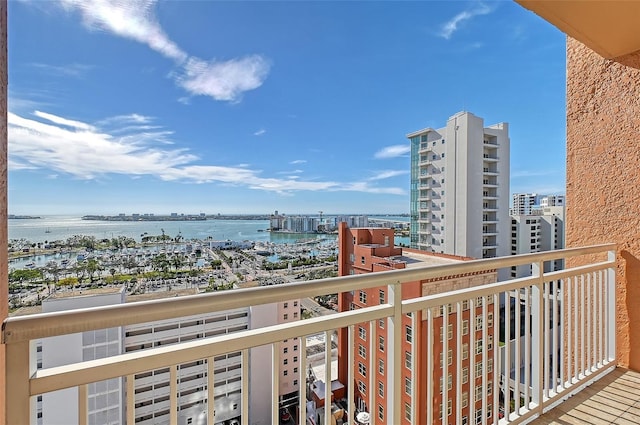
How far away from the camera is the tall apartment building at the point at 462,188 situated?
57.1ft

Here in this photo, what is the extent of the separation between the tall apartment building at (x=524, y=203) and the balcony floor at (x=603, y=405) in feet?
63.9

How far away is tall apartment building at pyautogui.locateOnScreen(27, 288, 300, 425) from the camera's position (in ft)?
2.95

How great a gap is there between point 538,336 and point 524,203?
2261cm

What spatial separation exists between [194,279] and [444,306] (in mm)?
2504

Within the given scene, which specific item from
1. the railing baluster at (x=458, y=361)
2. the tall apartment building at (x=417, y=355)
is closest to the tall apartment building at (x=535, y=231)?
the tall apartment building at (x=417, y=355)

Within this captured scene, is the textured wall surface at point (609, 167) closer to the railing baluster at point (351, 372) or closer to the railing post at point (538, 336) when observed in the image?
the railing post at point (538, 336)

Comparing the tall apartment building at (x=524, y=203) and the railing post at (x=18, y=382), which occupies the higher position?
the tall apartment building at (x=524, y=203)

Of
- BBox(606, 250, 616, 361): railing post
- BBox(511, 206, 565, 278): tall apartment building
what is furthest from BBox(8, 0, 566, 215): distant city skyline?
BBox(511, 206, 565, 278): tall apartment building

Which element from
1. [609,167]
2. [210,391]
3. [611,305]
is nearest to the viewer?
[210,391]

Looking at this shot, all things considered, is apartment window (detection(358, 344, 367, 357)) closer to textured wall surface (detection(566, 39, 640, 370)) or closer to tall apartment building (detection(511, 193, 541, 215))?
textured wall surface (detection(566, 39, 640, 370))

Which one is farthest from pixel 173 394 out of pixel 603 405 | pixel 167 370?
pixel 603 405

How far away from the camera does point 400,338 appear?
1157 mm

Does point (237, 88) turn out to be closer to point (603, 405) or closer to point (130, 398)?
point (130, 398)

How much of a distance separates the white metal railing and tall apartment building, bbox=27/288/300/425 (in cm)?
9
